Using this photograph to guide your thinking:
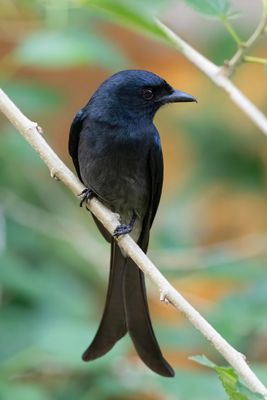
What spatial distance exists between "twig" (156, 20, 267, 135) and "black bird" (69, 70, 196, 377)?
0.44 m

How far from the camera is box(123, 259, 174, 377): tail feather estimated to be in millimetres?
2436

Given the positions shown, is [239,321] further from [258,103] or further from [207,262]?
[258,103]

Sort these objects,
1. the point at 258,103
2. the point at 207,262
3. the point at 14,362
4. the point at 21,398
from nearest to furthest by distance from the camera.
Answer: the point at 21,398 → the point at 14,362 → the point at 207,262 → the point at 258,103

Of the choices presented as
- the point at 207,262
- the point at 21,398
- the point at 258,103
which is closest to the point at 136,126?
the point at 207,262

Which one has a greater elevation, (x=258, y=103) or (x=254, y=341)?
(x=258, y=103)

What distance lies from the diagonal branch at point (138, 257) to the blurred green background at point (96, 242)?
0.35 m

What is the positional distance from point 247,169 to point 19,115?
224 cm

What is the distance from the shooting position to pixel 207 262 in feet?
10.8

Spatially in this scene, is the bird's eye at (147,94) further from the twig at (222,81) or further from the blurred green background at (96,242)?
the twig at (222,81)

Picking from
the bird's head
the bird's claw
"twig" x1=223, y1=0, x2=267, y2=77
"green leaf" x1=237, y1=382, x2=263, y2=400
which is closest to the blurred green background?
the bird's head

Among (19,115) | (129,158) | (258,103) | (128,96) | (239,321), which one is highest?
(258,103)

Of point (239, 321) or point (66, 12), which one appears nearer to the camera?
point (239, 321)

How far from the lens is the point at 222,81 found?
228cm

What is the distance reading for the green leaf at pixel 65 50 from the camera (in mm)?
2887
